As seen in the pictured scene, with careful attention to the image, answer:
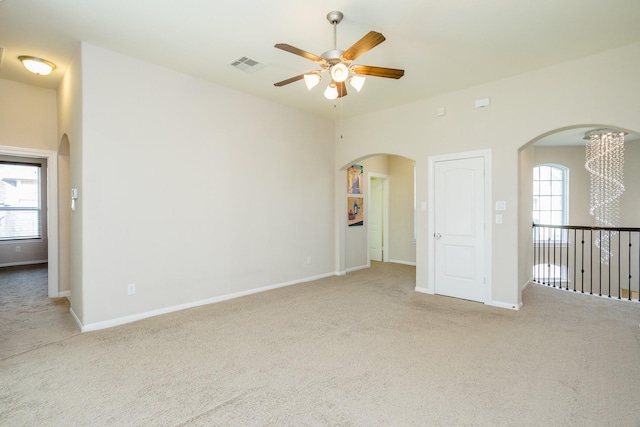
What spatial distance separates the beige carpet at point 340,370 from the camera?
6.84ft

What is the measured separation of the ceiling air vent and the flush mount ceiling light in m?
2.19

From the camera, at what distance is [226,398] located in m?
2.26

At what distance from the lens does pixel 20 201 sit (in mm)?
7414

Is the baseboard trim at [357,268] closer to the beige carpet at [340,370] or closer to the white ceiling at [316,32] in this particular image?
the beige carpet at [340,370]

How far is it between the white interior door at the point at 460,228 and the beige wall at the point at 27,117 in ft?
18.8

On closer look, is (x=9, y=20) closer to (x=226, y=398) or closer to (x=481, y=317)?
(x=226, y=398)

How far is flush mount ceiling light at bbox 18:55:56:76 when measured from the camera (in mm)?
3682

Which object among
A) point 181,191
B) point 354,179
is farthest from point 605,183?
point 181,191

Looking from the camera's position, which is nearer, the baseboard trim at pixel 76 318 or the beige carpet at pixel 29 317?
the beige carpet at pixel 29 317

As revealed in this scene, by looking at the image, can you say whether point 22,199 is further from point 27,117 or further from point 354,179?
point 354,179

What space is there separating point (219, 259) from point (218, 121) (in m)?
A: 1.97

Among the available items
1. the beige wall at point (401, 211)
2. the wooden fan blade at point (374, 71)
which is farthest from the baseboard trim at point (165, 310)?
the wooden fan blade at point (374, 71)

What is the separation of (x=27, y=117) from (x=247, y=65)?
3.26 m

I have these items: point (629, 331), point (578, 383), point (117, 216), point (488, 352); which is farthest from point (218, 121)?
point (629, 331)
